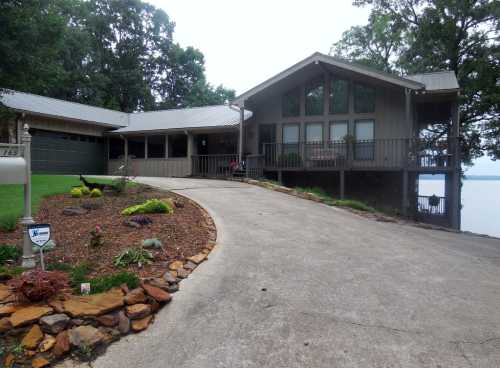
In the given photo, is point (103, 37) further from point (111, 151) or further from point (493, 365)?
point (493, 365)

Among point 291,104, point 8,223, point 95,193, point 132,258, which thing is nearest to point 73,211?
point 8,223

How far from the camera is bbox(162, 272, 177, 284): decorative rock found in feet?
13.1

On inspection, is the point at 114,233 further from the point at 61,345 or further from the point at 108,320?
the point at 61,345

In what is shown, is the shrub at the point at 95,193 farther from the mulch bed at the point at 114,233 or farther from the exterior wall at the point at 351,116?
the exterior wall at the point at 351,116

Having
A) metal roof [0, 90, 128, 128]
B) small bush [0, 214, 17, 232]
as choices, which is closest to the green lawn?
small bush [0, 214, 17, 232]

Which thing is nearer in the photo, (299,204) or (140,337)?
(140,337)

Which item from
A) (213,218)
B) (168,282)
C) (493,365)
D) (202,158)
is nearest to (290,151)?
(202,158)

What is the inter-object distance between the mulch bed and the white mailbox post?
0.30m

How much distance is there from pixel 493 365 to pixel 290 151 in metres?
12.7

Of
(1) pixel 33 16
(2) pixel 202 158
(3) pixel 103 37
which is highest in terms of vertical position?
(3) pixel 103 37

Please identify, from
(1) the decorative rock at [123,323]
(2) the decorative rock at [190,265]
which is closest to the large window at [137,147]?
(2) the decorative rock at [190,265]

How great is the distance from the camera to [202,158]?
17484 millimetres

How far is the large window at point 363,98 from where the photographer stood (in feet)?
46.5

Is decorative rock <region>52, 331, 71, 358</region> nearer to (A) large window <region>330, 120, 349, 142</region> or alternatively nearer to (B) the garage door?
(A) large window <region>330, 120, 349, 142</region>
